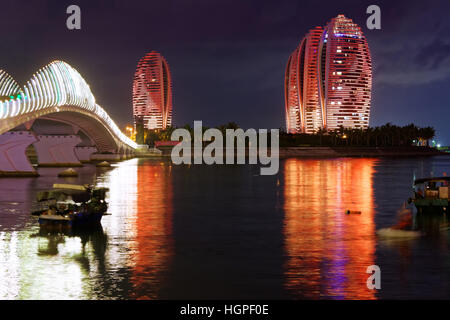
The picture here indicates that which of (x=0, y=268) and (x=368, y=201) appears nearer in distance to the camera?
(x=0, y=268)

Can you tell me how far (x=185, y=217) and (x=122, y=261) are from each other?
14.0 m

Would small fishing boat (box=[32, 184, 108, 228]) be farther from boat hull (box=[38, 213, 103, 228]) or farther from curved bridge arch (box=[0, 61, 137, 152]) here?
curved bridge arch (box=[0, 61, 137, 152])

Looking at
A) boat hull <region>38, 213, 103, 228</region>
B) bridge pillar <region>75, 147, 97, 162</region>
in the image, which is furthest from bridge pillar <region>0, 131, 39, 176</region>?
bridge pillar <region>75, 147, 97, 162</region>

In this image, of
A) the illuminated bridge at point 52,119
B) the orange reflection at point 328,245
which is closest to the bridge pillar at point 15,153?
the illuminated bridge at point 52,119

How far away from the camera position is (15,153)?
75.6 m

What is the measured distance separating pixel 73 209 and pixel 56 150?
264ft

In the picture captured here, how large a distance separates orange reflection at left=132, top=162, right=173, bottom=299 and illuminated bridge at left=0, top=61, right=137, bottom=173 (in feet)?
95.0

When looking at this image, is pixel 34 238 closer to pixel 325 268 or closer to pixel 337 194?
pixel 325 268

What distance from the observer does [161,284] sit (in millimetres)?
18453

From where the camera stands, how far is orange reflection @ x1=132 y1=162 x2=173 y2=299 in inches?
727

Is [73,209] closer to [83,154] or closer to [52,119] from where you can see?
[52,119]

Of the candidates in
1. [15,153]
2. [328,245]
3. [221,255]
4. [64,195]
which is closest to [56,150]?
[15,153]

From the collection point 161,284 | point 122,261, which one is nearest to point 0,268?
point 122,261
